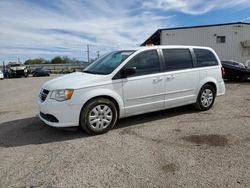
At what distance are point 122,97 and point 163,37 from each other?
22.0 metres

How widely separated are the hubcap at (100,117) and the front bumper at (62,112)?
30 cm

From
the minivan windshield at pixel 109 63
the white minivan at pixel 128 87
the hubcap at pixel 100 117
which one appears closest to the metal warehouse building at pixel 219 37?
the white minivan at pixel 128 87

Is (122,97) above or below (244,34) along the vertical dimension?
below

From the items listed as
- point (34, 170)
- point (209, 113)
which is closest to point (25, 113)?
point (34, 170)

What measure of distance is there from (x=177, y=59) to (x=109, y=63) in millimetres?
1721

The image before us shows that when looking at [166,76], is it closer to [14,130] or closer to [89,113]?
[89,113]

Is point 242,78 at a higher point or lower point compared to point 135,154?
higher

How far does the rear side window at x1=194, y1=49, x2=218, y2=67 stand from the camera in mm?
6285

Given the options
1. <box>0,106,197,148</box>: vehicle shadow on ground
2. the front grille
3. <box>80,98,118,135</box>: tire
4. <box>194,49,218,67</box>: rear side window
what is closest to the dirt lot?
<box>0,106,197,148</box>: vehicle shadow on ground

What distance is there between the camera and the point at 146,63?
535 cm

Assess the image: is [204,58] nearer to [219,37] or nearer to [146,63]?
[146,63]

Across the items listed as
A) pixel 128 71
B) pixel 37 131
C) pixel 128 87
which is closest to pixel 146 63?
pixel 128 71

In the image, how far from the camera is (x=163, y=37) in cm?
2572

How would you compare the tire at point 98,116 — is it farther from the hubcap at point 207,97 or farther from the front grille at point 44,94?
the hubcap at point 207,97
